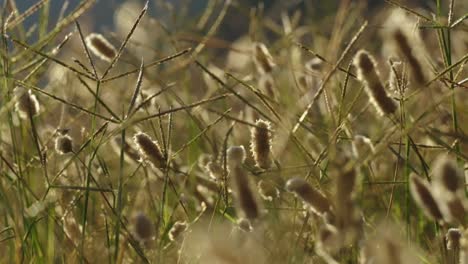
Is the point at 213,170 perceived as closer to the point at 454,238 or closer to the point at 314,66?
the point at 454,238

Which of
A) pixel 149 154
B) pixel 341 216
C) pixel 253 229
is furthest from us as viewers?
pixel 149 154

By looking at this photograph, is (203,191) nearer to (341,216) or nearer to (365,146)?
(365,146)

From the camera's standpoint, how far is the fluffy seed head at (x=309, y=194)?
0.74m

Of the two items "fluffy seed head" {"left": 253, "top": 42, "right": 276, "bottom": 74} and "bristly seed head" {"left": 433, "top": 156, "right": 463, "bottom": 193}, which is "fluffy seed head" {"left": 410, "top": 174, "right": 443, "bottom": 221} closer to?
"bristly seed head" {"left": 433, "top": 156, "right": 463, "bottom": 193}

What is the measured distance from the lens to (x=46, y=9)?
1651mm

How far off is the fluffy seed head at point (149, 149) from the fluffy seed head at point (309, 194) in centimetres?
27

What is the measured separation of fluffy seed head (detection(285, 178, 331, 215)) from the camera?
A: 739 mm

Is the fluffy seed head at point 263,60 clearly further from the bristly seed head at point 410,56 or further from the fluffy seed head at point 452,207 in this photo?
the fluffy seed head at point 452,207

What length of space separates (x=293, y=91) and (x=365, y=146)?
98 centimetres

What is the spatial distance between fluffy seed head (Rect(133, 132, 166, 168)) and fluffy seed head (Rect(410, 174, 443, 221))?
1.06ft

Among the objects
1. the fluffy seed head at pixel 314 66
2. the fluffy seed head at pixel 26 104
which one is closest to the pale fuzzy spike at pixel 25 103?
the fluffy seed head at pixel 26 104

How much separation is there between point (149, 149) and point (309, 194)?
28 centimetres

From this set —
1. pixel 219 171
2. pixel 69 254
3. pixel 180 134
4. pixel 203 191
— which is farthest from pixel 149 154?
pixel 180 134

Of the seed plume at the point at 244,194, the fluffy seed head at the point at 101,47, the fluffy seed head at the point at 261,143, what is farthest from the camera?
the fluffy seed head at the point at 101,47
